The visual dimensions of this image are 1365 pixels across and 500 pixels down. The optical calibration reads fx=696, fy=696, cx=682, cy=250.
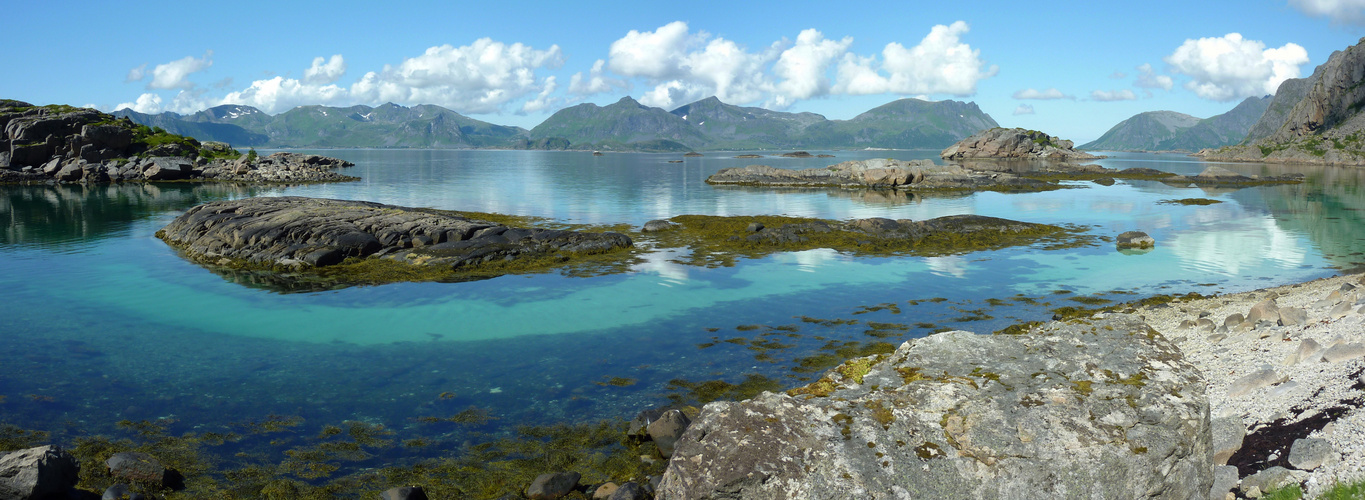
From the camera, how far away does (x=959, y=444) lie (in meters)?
7.45

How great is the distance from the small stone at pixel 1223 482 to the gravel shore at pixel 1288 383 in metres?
0.05

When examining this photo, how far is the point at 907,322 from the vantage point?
67.4 feet

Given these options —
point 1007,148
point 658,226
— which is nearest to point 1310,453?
point 658,226

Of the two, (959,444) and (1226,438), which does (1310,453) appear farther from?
(959,444)

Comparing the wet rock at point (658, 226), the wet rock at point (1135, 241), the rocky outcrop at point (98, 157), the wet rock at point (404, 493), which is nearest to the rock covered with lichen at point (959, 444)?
the wet rock at point (404, 493)

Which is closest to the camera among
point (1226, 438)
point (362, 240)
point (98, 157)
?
point (1226, 438)

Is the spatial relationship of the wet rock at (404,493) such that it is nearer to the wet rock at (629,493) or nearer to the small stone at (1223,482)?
the wet rock at (629,493)

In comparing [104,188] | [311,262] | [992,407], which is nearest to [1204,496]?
[992,407]

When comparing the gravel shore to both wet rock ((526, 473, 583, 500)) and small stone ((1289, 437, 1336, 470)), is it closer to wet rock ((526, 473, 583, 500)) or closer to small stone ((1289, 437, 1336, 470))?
small stone ((1289, 437, 1336, 470))

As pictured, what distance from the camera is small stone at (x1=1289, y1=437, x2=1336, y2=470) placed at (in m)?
7.45

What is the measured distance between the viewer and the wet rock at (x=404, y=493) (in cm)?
984

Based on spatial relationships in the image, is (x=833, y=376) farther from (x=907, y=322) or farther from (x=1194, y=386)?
(x=907, y=322)

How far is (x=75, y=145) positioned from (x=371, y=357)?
111082 millimetres

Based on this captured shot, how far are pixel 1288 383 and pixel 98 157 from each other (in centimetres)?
12623
